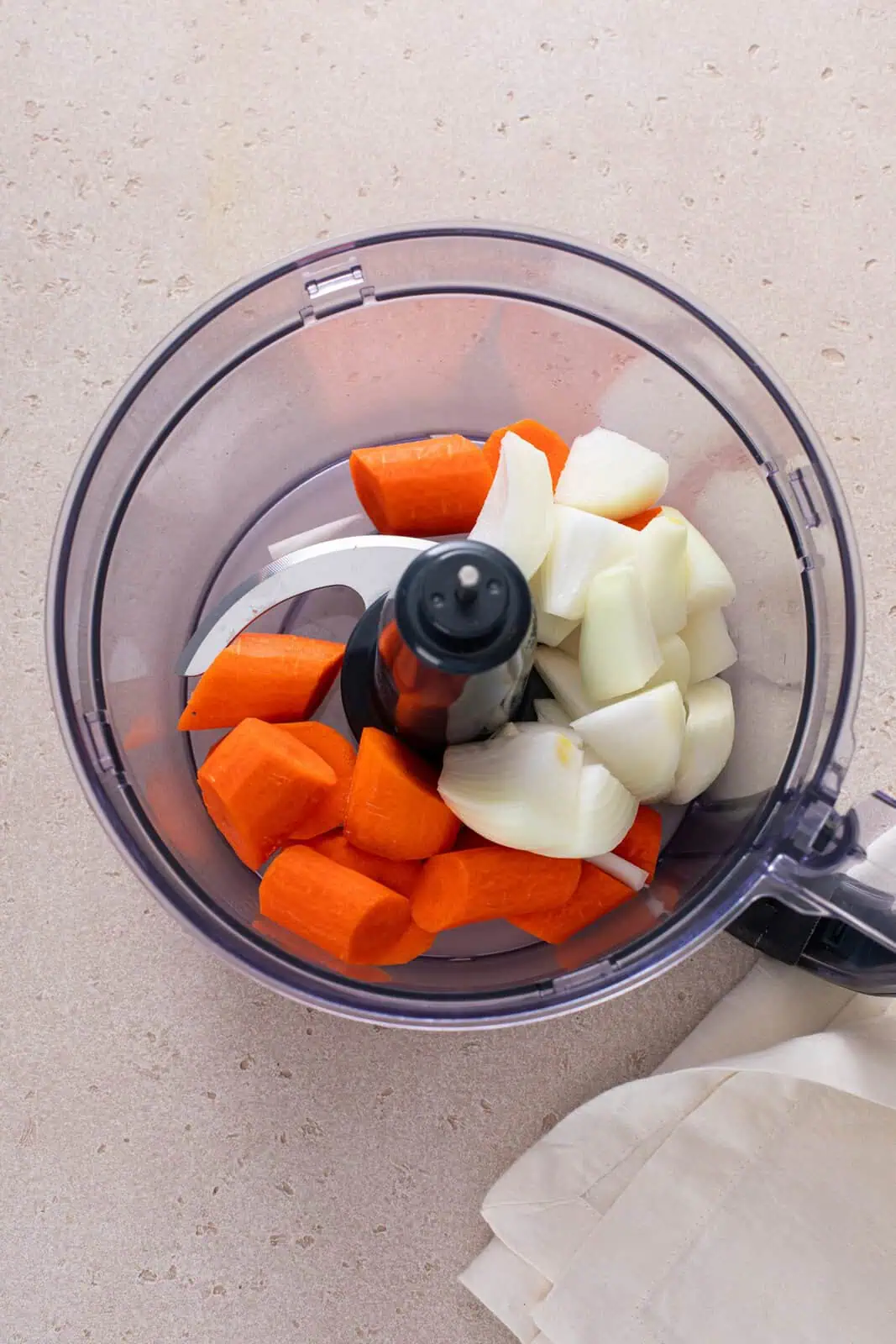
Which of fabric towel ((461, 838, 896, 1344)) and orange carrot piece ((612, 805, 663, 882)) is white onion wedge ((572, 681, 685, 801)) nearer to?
orange carrot piece ((612, 805, 663, 882))

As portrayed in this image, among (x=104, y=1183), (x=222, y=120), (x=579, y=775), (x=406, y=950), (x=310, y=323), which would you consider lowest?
(x=104, y=1183)

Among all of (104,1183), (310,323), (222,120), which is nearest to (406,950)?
(104,1183)

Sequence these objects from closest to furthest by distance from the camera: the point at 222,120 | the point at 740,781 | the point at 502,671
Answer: the point at 502,671 < the point at 740,781 < the point at 222,120

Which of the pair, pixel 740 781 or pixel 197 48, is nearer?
pixel 740 781

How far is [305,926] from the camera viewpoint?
62 cm

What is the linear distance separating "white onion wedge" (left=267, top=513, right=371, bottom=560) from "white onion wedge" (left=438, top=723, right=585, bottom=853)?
0.69 feet

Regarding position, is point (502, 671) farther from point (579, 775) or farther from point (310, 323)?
point (310, 323)

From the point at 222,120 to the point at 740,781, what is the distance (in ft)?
1.83

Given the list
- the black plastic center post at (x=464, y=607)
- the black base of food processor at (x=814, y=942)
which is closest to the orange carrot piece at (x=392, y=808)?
the black plastic center post at (x=464, y=607)

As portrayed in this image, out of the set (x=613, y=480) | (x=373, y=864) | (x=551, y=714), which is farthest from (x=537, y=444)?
(x=373, y=864)

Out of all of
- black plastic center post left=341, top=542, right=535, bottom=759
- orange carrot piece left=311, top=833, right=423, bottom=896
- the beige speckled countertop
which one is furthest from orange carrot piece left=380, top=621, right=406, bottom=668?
the beige speckled countertop

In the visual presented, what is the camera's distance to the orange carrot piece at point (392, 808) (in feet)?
2.00

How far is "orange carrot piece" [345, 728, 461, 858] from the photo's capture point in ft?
2.00

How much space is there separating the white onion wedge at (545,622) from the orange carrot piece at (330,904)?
16cm
